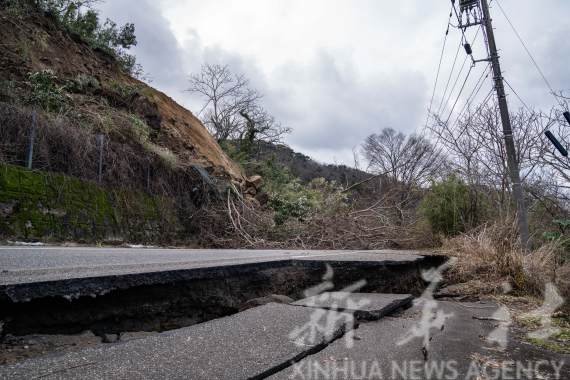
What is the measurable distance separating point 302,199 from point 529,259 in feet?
26.8

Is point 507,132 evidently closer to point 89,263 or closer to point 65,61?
point 89,263

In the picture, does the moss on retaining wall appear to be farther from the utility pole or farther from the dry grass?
the utility pole

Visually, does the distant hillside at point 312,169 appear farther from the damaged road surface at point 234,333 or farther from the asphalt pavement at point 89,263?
the damaged road surface at point 234,333

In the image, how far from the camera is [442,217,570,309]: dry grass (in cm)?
343

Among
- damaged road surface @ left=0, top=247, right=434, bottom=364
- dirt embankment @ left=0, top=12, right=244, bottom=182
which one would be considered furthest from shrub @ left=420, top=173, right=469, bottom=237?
damaged road surface @ left=0, top=247, right=434, bottom=364

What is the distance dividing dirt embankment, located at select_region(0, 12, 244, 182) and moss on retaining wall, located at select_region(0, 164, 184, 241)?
307 centimetres

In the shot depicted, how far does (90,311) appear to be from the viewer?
155cm

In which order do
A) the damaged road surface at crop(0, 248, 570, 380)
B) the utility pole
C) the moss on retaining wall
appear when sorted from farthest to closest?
1. the utility pole
2. the moss on retaining wall
3. the damaged road surface at crop(0, 248, 570, 380)

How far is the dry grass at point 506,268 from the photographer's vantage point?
3426 mm

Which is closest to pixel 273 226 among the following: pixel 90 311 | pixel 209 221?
pixel 209 221

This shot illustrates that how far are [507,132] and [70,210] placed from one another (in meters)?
9.65

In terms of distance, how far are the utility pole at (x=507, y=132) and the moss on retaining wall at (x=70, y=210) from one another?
823 cm

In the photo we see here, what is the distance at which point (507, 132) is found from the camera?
7824 millimetres

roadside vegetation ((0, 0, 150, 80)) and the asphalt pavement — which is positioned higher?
roadside vegetation ((0, 0, 150, 80))
